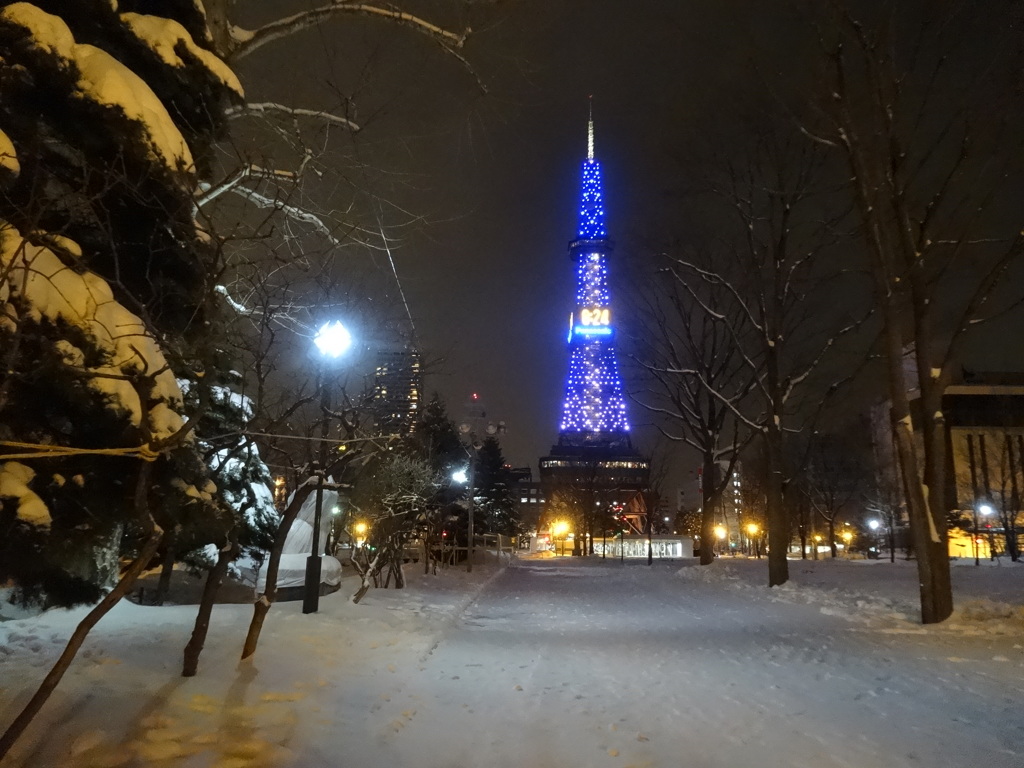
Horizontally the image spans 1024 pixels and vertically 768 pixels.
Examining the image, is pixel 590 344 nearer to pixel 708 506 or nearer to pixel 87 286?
pixel 708 506

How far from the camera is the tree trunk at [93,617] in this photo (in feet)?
14.1

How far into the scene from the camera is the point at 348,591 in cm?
1540

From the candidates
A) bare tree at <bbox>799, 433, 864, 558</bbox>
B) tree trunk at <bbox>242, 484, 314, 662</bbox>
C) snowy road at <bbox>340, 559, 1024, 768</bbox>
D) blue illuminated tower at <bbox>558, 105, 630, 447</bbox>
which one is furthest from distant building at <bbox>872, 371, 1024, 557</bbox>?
blue illuminated tower at <bbox>558, 105, 630, 447</bbox>

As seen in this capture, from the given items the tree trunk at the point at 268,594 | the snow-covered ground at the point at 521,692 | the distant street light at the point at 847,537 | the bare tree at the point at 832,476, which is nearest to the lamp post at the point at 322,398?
the snow-covered ground at the point at 521,692

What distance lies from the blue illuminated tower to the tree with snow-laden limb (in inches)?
4691

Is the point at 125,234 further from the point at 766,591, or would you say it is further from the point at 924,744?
the point at 766,591

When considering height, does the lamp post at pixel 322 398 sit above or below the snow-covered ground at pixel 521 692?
above

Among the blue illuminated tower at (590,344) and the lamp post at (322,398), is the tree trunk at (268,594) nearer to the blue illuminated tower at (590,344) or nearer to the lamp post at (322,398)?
the lamp post at (322,398)

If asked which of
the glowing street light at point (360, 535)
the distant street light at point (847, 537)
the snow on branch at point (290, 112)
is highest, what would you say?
the snow on branch at point (290, 112)

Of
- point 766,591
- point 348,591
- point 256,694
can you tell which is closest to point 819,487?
point 766,591

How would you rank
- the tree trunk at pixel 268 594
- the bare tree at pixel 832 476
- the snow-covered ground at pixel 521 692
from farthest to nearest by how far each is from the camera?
the bare tree at pixel 832 476 → the tree trunk at pixel 268 594 → the snow-covered ground at pixel 521 692

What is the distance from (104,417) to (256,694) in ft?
9.95

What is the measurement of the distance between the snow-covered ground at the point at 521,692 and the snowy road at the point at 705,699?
3cm

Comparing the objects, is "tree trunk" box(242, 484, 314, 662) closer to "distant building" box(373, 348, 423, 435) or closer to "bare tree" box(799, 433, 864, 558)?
"distant building" box(373, 348, 423, 435)
